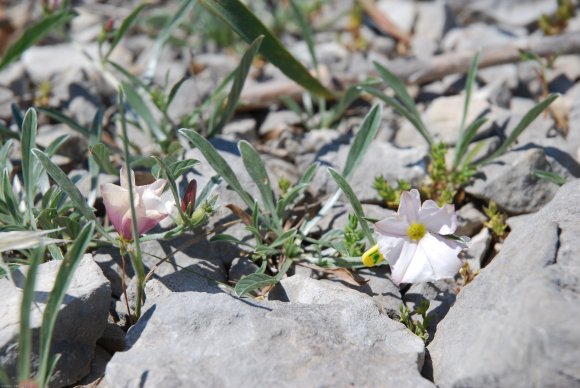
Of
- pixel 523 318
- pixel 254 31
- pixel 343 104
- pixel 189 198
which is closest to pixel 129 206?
pixel 189 198

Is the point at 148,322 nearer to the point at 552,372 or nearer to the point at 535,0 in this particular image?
the point at 552,372

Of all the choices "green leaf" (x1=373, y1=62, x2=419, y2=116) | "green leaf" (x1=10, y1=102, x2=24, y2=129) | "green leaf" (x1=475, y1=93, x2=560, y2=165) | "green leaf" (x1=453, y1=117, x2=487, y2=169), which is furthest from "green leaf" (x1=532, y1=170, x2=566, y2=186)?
"green leaf" (x1=10, y1=102, x2=24, y2=129)

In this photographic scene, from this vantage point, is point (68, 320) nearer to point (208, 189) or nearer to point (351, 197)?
point (208, 189)

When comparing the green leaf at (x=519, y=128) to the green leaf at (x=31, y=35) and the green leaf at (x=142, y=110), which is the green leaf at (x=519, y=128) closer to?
the green leaf at (x=142, y=110)

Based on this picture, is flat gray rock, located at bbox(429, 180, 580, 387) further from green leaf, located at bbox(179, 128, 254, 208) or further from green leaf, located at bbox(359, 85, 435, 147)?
green leaf, located at bbox(179, 128, 254, 208)

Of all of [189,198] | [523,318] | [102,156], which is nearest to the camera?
[523,318]

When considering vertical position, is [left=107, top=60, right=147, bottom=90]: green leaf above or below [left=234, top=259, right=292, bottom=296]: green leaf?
above

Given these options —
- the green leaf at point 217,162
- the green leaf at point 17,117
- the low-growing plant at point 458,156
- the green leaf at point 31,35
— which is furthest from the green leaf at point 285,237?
the green leaf at point 31,35
